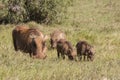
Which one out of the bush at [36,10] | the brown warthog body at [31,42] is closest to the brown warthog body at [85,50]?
the brown warthog body at [31,42]

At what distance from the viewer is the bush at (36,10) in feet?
66.2

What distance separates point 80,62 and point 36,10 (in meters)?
11.7

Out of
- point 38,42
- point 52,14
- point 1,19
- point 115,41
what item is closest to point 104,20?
point 52,14

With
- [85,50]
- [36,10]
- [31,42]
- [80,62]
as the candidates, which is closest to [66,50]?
[85,50]

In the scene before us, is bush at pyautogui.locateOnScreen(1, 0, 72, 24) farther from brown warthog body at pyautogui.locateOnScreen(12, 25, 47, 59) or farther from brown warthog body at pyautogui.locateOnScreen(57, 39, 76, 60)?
brown warthog body at pyautogui.locateOnScreen(12, 25, 47, 59)

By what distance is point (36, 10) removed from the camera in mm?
20984

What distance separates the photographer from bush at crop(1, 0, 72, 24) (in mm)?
20188

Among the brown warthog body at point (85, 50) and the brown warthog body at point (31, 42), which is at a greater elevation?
the brown warthog body at point (31, 42)

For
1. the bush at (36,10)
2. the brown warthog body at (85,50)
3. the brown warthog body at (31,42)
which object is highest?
the brown warthog body at (31,42)

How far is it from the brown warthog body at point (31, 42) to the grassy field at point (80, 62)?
244mm

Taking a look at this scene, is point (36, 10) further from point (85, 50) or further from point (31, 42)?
point (31, 42)

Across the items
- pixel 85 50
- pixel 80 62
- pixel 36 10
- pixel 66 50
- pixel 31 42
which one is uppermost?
pixel 31 42

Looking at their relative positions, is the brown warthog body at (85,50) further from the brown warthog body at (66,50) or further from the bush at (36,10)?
the bush at (36,10)

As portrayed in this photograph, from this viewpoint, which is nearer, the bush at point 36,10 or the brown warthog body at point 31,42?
the brown warthog body at point 31,42
